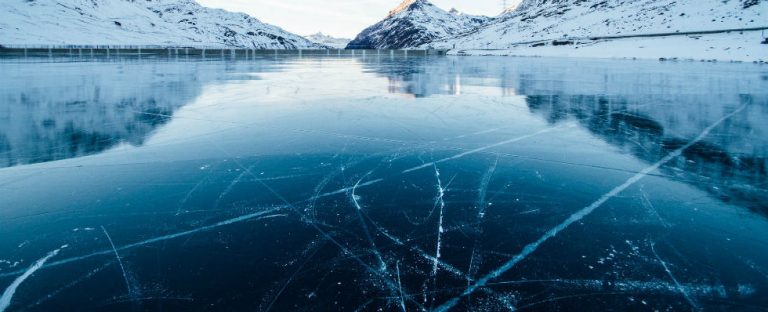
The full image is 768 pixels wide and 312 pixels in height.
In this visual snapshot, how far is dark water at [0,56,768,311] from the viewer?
248 cm

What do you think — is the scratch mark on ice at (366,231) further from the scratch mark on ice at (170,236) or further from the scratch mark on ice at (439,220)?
the scratch mark on ice at (170,236)

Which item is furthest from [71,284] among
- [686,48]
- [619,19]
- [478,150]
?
[619,19]

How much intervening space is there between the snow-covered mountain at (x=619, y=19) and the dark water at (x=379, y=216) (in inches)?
3653

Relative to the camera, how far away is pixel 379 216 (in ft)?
11.8

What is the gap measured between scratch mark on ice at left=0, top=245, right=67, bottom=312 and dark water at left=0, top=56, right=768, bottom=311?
2 centimetres

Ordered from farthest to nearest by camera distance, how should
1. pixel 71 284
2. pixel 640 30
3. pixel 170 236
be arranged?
pixel 640 30 → pixel 170 236 → pixel 71 284

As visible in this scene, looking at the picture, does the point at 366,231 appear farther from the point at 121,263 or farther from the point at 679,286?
the point at 679,286

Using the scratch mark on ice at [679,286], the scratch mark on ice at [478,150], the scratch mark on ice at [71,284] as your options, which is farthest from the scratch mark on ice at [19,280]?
the scratch mark on ice at [679,286]

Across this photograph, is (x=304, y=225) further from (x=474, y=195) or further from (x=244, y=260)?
(x=474, y=195)

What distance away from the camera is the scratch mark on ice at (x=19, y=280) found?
237cm

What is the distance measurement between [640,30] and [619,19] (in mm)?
22721

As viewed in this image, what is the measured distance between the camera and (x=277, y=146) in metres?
5.95

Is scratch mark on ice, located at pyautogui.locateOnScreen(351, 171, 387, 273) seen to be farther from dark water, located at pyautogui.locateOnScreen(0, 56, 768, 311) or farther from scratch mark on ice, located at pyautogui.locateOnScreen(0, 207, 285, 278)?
scratch mark on ice, located at pyautogui.locateOnScreen(0, 207, 285, 278)

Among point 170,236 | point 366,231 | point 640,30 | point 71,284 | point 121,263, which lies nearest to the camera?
point 71,284
